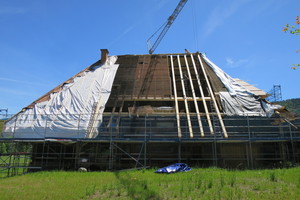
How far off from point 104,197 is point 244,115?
1041cm

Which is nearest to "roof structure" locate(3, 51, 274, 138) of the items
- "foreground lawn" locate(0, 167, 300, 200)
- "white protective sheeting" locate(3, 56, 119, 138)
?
"white protective sheeting" locate(3, 56, 119, 138)

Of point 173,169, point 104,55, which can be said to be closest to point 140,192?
point 173,169

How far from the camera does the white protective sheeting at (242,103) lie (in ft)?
47.9

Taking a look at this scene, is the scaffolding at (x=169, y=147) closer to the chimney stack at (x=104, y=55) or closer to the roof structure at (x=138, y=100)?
the roof structure at (x=138, y=100)

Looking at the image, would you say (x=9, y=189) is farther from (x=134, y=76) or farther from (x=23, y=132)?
(x=134, y=76)

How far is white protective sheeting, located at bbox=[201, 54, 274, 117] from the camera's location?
1460 centimetres

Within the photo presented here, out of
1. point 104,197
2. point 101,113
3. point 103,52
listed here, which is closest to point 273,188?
point 104,197

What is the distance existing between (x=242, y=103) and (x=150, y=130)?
20.9 feet

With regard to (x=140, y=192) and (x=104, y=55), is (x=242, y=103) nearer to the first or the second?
(x=140, y=192)

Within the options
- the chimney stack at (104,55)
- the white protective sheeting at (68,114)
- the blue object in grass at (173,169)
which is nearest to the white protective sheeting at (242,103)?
the blue object in grass at (173,169)

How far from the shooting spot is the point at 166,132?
1416cm

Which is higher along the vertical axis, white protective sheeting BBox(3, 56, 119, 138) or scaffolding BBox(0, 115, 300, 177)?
white protective sheeting BBox(3, 56, 119, 138)

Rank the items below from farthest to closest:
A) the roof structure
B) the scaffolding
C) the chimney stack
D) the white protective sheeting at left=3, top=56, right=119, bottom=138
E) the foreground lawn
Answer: the chimney stack < the roof structure < the white protective sheeting at left=3, top=56, right=119, bottom=138 < the scaffolding < the foreground lawn

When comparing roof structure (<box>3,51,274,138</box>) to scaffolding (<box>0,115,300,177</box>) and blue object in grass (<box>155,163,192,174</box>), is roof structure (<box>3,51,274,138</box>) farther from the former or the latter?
blue object in grass (<box>155,163,192,174</box>)
